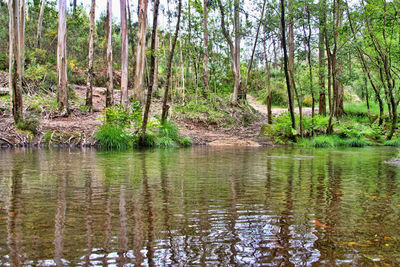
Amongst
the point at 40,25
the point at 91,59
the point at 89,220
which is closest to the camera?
the point at 89,220

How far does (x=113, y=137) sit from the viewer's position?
45.7 ft

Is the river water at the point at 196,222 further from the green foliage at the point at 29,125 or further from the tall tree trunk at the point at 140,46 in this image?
the tall tree trunk at the point at 140,46

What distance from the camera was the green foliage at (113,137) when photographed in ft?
45.4

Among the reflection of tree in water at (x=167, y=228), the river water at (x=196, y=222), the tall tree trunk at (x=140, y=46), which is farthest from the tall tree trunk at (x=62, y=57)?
the reflection of tree in water at (x=167, y=228)

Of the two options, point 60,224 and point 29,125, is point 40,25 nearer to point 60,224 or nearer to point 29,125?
point 29,125

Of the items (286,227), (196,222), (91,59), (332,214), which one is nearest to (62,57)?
(91,59)

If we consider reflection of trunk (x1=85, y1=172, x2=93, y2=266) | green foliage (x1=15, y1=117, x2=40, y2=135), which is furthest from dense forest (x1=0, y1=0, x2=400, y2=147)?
reflection of trunk (x1=85, y1=172, x2=93, y2=266)

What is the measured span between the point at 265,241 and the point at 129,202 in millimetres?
1866

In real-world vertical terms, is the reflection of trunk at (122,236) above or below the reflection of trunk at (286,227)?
above

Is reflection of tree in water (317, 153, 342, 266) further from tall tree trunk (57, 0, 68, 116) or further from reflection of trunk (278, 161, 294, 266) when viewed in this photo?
tall tree trunk (57, 0, 68, 116)

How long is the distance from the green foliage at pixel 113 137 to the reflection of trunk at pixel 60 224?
29.1ft

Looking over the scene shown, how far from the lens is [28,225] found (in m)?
2.93

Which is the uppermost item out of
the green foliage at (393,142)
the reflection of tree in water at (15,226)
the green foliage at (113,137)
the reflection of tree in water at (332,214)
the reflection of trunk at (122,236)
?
the green foliage at (113,137)

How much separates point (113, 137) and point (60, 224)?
11.2 meters
